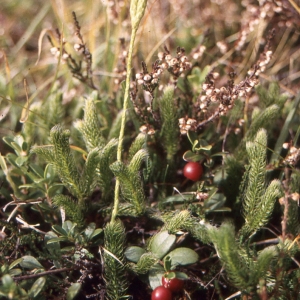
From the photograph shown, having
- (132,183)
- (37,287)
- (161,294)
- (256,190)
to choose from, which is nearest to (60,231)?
(37,287)

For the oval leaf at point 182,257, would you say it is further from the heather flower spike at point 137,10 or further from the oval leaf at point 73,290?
the heather flower spike at point 137,10

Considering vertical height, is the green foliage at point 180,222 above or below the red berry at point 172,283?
above

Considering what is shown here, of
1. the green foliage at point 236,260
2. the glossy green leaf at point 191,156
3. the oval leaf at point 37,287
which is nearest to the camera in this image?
the green foliage at point 236,260

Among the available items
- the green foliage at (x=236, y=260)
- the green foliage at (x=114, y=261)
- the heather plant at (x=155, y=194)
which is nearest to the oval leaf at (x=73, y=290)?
the heather plant at (x=155, y=194)

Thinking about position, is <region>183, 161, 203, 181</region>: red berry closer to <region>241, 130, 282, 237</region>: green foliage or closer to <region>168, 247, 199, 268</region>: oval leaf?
<region>241, 130, 282, 237</region>: green foliage

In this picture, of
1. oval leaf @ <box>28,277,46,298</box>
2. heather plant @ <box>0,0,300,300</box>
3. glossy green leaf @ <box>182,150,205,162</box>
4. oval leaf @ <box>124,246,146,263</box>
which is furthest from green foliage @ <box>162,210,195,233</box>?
oval leaf @ <box>28,277,46,298</box>
